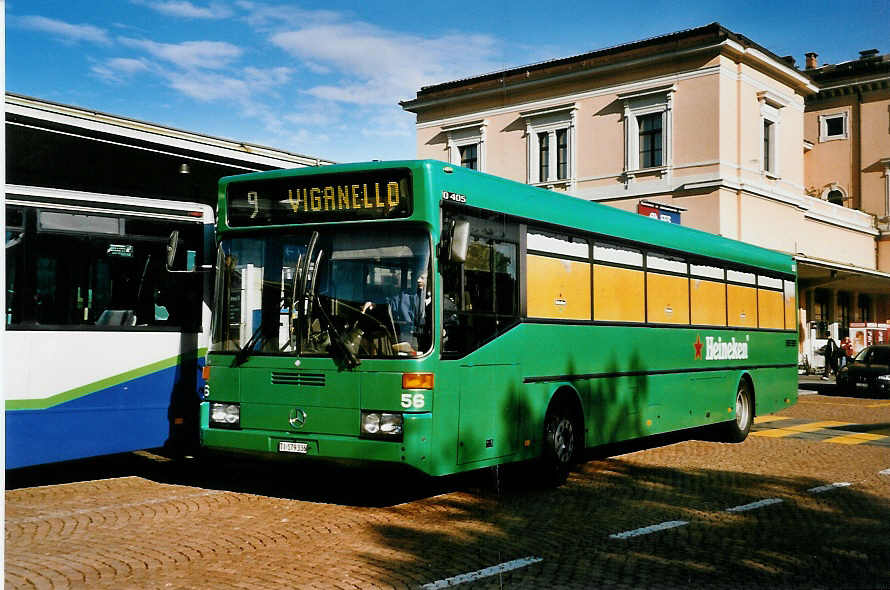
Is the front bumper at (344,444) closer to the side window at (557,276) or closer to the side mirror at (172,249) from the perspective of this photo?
the side mirror at (172,249)

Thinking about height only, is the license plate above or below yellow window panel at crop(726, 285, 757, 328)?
below

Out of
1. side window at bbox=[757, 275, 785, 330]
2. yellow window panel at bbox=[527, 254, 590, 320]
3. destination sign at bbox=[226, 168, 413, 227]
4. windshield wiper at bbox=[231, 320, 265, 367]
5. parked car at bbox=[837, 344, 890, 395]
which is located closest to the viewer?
destination sign at bbox=[226, 168, 413, 227]

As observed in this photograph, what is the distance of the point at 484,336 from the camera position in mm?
9742

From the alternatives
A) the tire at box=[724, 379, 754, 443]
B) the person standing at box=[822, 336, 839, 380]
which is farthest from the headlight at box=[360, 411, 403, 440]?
the person standing at box=[822, 336, 839, 380]

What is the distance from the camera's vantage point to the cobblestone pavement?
274 inches

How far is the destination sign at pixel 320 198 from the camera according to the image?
9.17 metres

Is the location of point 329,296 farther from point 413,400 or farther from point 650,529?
point 650,529

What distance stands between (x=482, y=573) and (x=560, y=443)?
13.6ft

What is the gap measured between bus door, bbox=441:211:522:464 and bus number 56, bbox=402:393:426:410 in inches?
15.8

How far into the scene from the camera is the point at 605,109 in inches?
1852

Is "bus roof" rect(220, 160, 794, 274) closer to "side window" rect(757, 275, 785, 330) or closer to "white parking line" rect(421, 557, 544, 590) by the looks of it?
"side window" rect(757, 275, 785, 330)

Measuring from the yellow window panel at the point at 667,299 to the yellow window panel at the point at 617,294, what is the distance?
0.27 meters

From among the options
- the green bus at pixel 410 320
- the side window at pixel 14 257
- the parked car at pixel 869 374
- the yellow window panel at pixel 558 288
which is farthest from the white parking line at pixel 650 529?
the parked car at pixel 869 374

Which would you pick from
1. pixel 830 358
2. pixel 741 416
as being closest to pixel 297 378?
pixel 741 416
